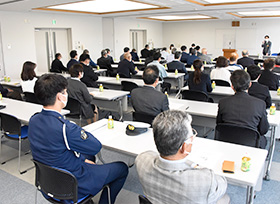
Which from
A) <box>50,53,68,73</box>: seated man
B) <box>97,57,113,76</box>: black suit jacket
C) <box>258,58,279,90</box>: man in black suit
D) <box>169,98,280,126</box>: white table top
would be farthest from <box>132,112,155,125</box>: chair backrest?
<box>50,53,68,73</box>: seated man

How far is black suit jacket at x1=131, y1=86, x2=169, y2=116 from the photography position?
3.36 meters

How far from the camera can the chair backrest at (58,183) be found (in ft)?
6.65

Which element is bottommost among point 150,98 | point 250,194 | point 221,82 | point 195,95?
point 250,194

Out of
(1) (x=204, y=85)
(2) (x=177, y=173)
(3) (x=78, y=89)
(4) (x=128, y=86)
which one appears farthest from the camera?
(4) (x=128, y=86)

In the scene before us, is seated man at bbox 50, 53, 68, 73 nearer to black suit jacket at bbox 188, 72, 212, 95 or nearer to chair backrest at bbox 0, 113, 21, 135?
black suit jacket at bbox 188, 72, 212, 95

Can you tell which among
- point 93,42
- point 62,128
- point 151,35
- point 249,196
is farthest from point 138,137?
point 151,35

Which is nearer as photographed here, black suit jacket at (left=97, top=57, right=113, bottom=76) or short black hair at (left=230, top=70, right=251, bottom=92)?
short black hair at (left=230, top=70, right=251, bottom=92)

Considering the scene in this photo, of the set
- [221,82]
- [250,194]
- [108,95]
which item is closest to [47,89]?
[250,194]

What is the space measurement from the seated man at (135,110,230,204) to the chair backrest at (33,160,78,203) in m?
0.73

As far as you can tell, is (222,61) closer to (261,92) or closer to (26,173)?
(261,92)

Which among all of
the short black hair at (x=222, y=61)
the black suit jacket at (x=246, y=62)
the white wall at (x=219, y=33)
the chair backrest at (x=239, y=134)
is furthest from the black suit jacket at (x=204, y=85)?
the white wall at (x=219, y=33)

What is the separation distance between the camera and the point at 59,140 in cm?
200

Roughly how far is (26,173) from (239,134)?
2730 mm

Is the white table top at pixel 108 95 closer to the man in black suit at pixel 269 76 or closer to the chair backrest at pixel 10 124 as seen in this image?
the chair backrest at pixel 10 124
